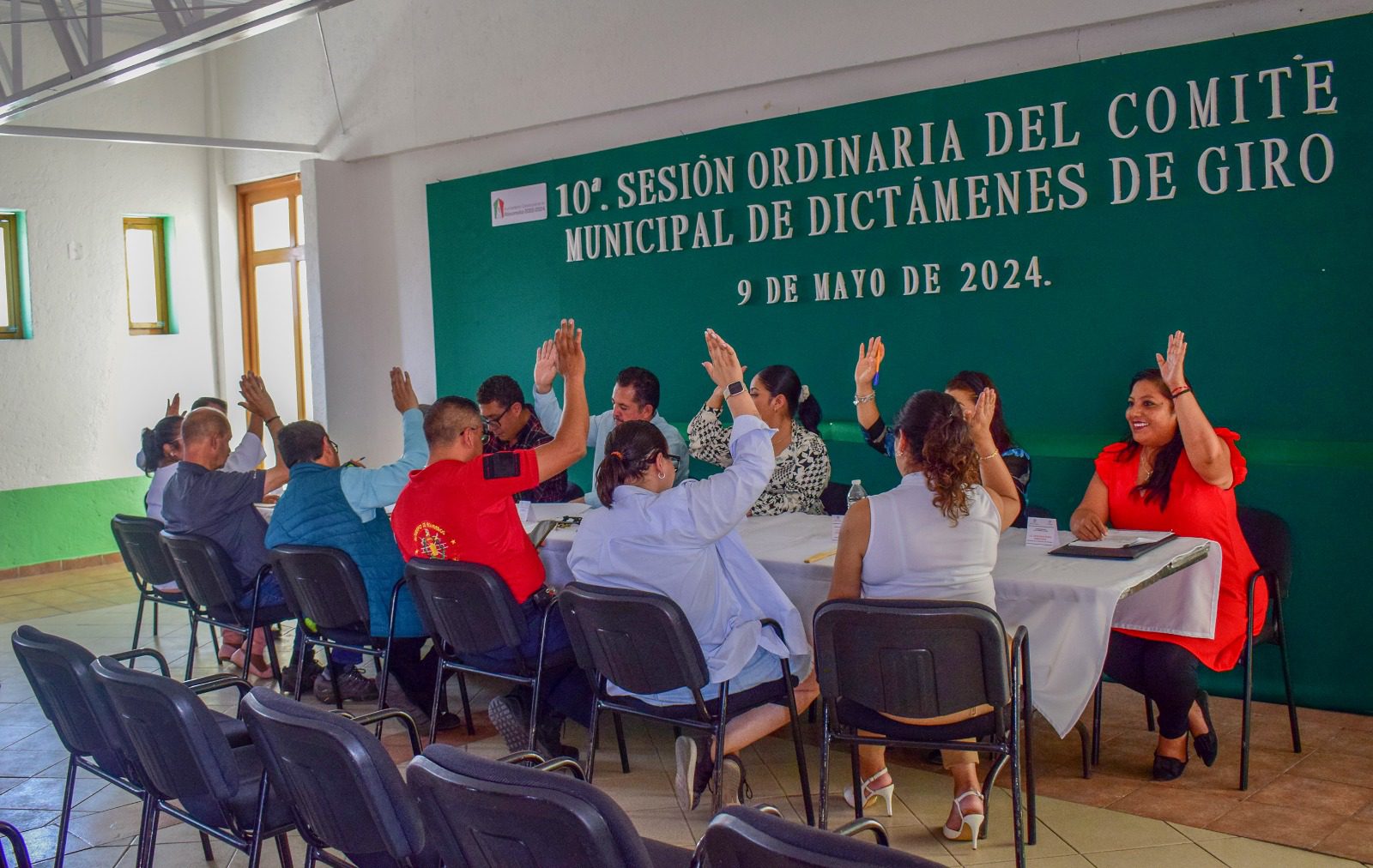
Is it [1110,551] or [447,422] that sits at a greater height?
[447,422]

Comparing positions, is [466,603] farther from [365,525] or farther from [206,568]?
[206,568]

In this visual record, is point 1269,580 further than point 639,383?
No

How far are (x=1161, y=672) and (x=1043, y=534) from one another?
0.53 metres

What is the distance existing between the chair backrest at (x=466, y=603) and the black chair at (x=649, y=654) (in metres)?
0.34

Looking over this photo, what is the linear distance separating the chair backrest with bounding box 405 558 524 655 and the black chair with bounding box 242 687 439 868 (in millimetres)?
1253

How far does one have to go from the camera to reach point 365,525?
14.9ft

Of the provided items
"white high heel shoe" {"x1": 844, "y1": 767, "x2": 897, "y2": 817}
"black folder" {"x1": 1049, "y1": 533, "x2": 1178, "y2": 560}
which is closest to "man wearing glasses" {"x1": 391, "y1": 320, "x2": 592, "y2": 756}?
"white high heel shoe" {"x1": 844, "y1": 767, "x2": 897, "y2": 817}

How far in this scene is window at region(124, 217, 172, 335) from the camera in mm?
9125

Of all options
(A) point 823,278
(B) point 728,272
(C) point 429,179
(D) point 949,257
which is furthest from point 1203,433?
(C) point 429,179

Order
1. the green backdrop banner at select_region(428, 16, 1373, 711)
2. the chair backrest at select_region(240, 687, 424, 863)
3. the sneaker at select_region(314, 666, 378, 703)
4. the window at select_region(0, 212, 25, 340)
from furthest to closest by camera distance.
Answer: the window at select_region(0, 212, 25, 340) < the sneaker at select_region(314, 666, 378, 703) < the green backdrop banner at select_region(428, 16, 1373, 711) < the chair backrest at select_region(240, 687, 424, 863)

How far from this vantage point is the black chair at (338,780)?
2.18 m

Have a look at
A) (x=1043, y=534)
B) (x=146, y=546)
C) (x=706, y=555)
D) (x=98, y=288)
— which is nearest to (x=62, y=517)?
(x=98, y=288)

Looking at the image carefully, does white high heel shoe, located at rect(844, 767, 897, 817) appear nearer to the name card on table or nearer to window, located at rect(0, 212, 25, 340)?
the name card on table

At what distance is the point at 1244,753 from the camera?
3672 mm
